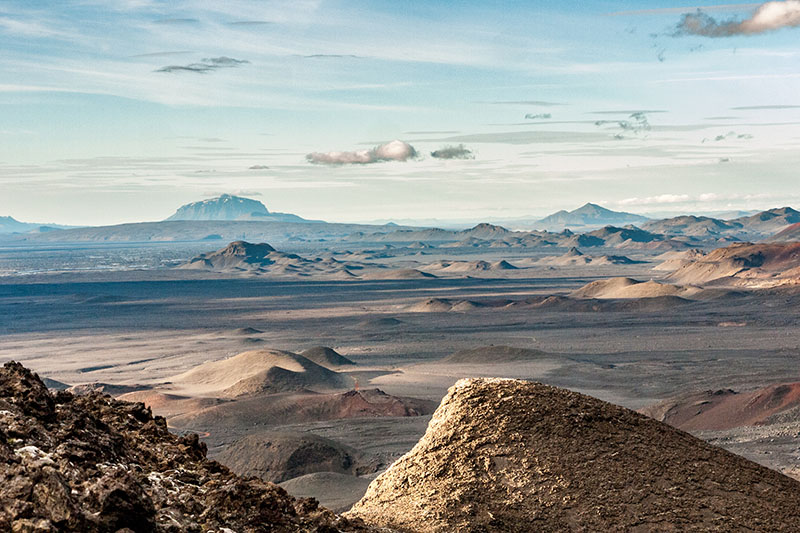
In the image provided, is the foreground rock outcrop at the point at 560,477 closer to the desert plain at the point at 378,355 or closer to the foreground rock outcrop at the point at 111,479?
the foreground rock outcrop at the point at 111,479

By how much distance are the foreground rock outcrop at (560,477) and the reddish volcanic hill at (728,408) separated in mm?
27844

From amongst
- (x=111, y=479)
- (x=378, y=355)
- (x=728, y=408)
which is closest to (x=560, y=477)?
(x=111, y=479)

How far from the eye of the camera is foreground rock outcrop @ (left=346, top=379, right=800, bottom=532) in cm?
1048

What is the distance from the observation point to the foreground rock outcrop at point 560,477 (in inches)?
413

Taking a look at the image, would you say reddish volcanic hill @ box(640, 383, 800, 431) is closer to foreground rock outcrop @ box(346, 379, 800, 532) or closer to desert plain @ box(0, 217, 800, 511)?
desert plain @ box(0, 217, 800, 511)

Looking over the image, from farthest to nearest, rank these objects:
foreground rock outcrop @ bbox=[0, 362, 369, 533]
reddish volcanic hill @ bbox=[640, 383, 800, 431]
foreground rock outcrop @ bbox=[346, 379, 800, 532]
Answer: reddish volcanic hill @ bbox=[640, 383, 800, 431] → foreground rock outcrop @ bbox=[346, 379, 800, 532] → foreground rock outcrop @ bbox=[0, 362, 369, 533]

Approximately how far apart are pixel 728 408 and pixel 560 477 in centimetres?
3308

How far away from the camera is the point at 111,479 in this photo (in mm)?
7102

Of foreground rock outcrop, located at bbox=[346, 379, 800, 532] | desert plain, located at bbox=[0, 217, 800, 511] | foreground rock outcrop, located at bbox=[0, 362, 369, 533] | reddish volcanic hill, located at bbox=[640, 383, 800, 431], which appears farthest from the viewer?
reddish volcanic hill, located at bbox=[640, 383, 800, 431]

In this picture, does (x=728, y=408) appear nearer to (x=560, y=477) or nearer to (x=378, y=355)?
(x=560, y=477)

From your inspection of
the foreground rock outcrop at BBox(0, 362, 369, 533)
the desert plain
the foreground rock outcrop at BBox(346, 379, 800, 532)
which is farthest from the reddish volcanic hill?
the foreground rock outcrop at BBox(0, 362, 369, 533)

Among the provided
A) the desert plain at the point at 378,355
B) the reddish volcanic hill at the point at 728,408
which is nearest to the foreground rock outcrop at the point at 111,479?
the desert plain at the point at 378,355

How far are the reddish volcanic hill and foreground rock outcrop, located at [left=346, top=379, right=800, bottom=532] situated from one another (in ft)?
91.4

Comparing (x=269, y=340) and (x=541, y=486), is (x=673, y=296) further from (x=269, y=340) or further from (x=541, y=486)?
(x=541, y=486)
